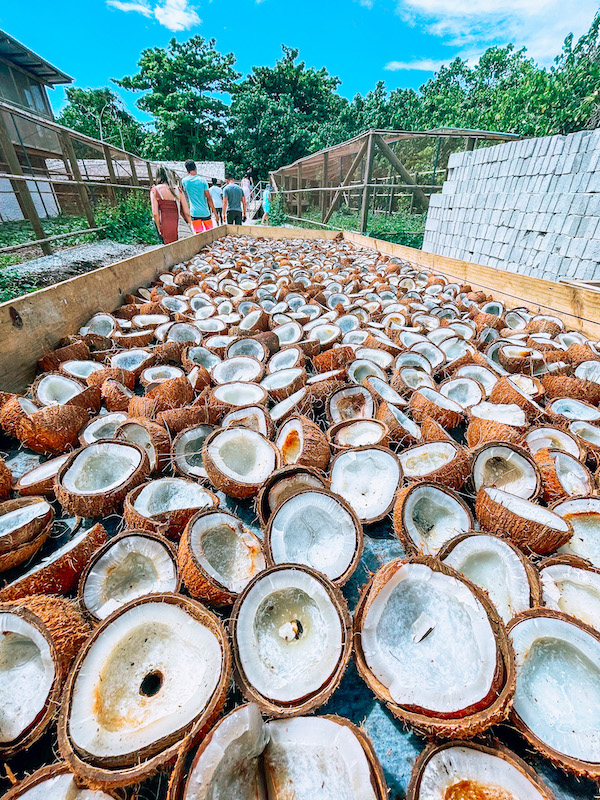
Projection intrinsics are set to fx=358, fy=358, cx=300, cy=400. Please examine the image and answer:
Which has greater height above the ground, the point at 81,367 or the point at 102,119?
the point at 102,119

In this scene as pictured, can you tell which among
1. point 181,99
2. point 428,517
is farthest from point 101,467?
point 181,99

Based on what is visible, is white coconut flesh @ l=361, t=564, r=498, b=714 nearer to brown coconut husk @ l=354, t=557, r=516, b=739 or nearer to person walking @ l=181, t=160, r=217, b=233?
brown coconut husk @ l=354, t=557, r=516, b=739

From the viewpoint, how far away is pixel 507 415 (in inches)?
89.2

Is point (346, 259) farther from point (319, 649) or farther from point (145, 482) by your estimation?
point (319, 649)

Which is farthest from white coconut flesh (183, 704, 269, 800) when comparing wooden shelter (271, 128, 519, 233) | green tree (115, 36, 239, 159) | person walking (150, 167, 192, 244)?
green tree (115, 36, 239, 159)

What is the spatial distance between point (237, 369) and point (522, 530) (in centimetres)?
209

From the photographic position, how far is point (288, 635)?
3.79 ft

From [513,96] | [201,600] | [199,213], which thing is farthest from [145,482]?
[513,96]

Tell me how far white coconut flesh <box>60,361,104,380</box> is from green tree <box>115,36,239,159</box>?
31398mm

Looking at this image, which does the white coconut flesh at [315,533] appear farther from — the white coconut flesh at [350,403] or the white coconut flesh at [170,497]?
the white coconut flesh at [350,403]

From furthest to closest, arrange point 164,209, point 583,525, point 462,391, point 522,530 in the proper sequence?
point 164,209 → point 462,391 → point 583,525 → point 522,530

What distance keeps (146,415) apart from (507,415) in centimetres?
223

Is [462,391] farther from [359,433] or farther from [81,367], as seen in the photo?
[81,367]

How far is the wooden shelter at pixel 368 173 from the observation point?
8727 millimetres
